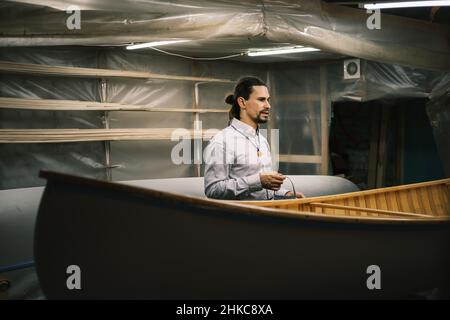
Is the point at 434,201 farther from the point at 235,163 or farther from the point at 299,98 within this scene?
the point at 299,98

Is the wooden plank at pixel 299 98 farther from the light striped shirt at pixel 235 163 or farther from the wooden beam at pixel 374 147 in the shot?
the light striped shirt at pixel 235 163

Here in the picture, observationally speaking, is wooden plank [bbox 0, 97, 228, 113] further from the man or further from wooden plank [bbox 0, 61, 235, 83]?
the man

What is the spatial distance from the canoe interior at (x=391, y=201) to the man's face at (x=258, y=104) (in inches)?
20.7

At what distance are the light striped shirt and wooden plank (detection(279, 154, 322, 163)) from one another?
251 centimetres

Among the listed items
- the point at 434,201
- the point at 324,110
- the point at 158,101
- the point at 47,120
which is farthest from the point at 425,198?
the point at 47,120

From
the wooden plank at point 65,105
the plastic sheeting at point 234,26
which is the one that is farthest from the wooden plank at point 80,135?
the plastic sheeting at point 234,26

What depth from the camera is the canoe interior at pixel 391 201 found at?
102 inches

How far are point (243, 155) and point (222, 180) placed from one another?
20 centimetres

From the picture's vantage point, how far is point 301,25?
2.75 m

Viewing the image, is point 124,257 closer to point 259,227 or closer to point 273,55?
point 259,227

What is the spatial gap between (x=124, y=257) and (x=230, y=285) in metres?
0.45

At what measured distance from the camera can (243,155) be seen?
7.82ft
